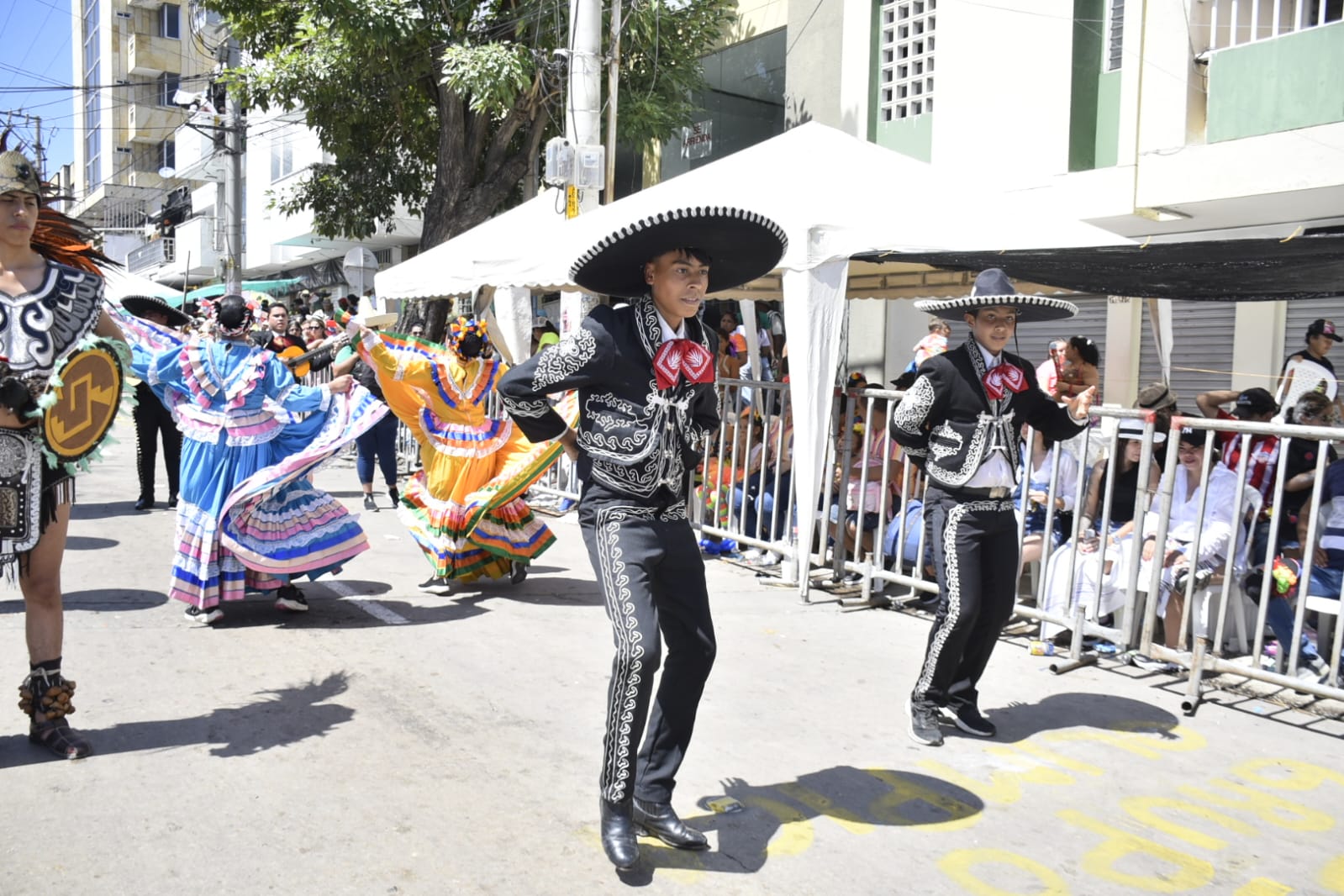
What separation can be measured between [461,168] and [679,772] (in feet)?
42.9

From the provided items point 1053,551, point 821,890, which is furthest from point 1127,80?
point 821,890

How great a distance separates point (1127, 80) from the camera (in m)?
11.7

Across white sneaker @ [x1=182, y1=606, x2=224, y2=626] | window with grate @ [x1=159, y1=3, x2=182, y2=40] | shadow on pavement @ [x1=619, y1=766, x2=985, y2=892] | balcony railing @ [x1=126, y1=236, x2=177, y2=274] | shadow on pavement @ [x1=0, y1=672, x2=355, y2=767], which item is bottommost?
shadow on pavement @ [x1=619, y1=766, x2=985, y2=892]

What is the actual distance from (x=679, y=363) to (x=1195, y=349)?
10.6 m

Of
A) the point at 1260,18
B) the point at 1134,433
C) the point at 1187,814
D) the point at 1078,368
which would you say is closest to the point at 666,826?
the point at 1187,814

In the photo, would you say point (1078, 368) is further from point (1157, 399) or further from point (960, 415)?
point (960, 415)

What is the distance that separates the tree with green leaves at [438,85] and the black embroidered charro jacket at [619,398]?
10.7 meters

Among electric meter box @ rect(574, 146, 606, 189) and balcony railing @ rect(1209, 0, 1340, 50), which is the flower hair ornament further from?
balcony railing @ rect(1209, 0, 1340, 50)

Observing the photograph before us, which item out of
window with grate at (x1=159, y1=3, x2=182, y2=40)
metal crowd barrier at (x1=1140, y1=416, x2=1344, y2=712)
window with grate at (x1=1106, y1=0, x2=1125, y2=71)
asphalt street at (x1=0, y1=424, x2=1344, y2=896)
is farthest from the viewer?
window with grate at (x1=159, y1=3, x2=182, y2=40)

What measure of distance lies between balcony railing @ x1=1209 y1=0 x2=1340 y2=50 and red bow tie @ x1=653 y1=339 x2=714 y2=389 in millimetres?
9217

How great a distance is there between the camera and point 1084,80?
12.4m

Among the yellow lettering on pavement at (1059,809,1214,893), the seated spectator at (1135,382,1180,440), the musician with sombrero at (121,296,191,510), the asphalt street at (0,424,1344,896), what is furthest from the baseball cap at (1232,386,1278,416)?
the musician with sombrero at (121,296,191,510)

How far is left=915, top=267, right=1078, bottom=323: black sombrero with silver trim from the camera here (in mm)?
4754

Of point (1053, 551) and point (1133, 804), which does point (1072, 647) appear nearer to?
point (1053, 551)
